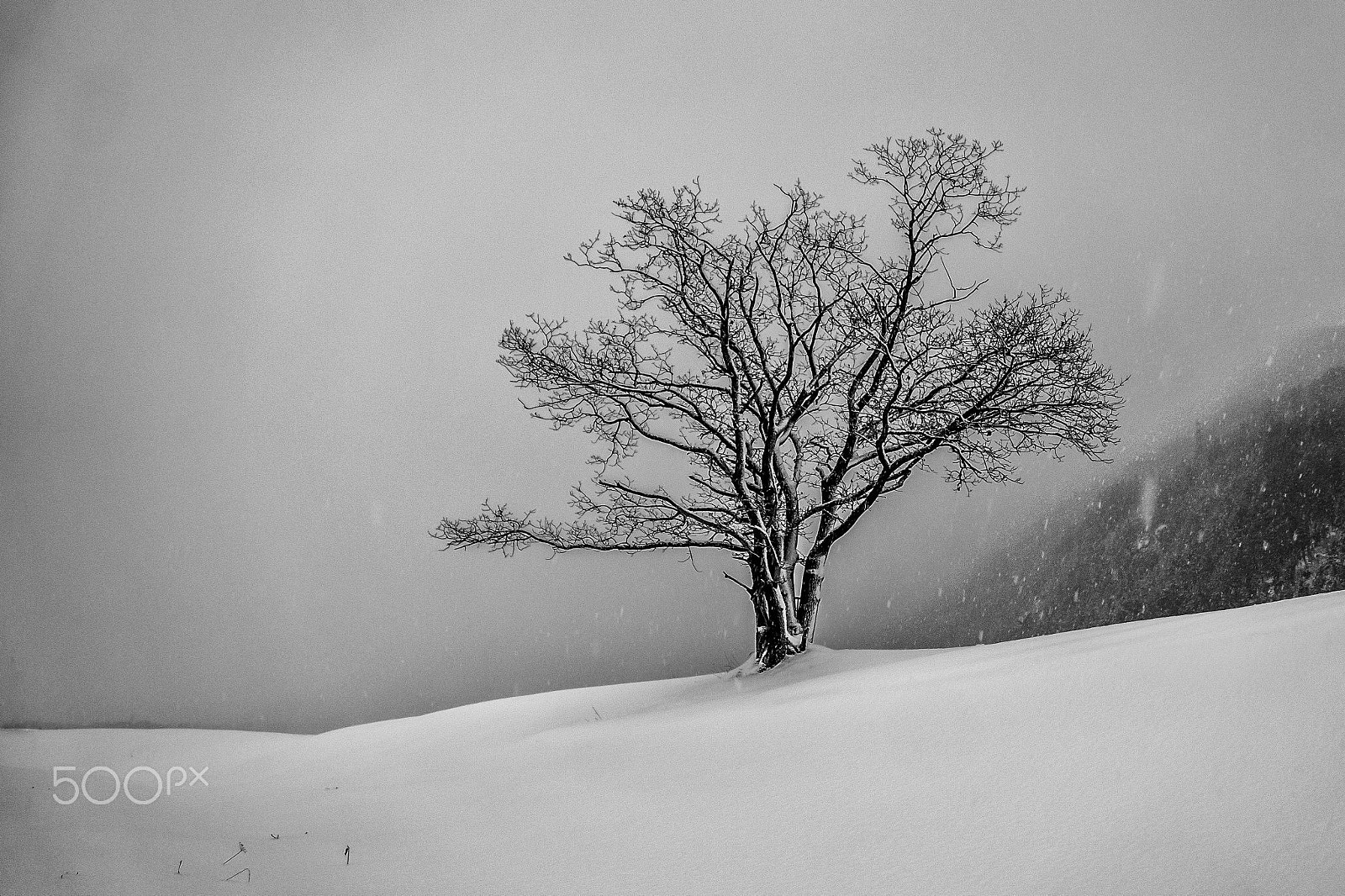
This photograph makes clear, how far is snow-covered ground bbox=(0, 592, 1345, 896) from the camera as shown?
226 centimetres

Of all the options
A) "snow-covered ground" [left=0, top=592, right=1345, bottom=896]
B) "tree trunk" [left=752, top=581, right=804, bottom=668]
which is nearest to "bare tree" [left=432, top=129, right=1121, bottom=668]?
"tree trunk" [left=752, top=581, right=804, bottom=668]

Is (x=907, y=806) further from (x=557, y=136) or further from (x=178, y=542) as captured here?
(x=557, y=136)

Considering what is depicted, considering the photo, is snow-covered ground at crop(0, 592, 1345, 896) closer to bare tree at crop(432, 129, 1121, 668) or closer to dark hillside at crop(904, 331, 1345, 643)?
bare tree at crop(432, 129, 1121, 668)

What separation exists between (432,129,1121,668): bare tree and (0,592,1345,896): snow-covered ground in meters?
3.88

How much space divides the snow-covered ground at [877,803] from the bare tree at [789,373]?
12.7ft

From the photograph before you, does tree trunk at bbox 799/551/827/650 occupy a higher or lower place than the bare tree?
lower

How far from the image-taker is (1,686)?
540 centimetres

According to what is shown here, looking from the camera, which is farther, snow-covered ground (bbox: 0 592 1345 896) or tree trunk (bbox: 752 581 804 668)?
tree trunk (bbox: 752 581 804 668)

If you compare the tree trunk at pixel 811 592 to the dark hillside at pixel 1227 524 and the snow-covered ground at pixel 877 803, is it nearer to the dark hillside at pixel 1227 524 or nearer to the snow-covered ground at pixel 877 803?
the snow-covered ground at pixel 877 803

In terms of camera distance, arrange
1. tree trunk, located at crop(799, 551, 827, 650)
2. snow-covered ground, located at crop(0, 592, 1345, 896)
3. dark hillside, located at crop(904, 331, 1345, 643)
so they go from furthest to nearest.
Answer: dark hillside, located at crop(904, 331, 1345, 643) → tree trunk, located at crop(799, 551, 827, 650) → snow-covered ground, located at crop(0, 592, 1345, 896)

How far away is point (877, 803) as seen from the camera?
284 centimetres

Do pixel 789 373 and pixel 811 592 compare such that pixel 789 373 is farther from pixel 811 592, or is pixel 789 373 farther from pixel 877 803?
pixel 877 803

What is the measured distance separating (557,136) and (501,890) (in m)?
22.1

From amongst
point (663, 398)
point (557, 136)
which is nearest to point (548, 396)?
point (663, 398)
